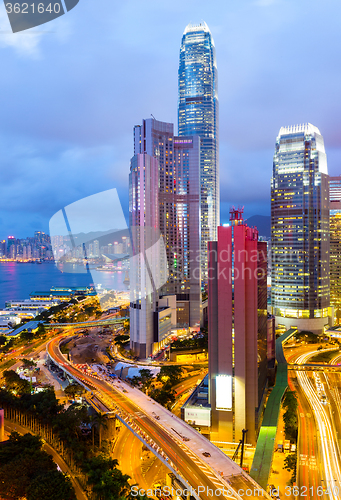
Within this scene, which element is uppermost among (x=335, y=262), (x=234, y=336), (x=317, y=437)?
(x=335, y=262)

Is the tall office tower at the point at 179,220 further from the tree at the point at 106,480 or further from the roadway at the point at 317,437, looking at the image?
the tree at the point at 106,480

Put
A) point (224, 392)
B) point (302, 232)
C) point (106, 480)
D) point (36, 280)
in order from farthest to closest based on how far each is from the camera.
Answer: point (36, 280) < point (302, 232) < point (224, 392) < point (106, 480)

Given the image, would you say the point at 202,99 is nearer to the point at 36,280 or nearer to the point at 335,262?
the point at 335,262

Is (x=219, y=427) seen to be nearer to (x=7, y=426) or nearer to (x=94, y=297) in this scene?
(x=7, y=426)

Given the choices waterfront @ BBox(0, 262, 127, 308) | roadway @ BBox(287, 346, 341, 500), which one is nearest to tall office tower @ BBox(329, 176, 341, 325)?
roadway @ BBox(287, 346, 341, 500)

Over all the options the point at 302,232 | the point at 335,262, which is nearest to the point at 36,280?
the point at 302,232

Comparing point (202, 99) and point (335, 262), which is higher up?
point (202, 99)
